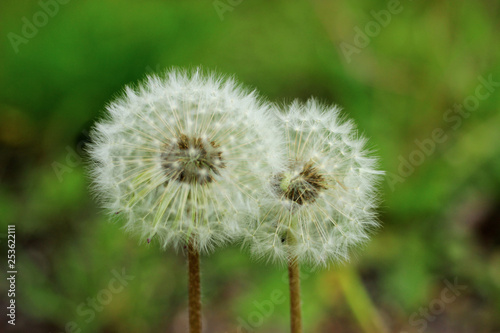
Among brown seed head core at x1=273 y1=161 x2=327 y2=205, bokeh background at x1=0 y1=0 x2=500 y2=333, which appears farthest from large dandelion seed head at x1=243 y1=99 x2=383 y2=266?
bokeh background at x1=0 y1=0 x2=500 y2=333

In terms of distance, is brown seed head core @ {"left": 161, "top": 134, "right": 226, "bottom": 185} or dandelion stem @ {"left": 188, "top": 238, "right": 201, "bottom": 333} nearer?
dandelion stem @ {"left": 188, "top": 238, "right": 201, "bottom": 333}

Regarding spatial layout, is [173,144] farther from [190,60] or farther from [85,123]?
[190,60]

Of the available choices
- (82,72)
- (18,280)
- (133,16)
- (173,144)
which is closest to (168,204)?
(173,144)

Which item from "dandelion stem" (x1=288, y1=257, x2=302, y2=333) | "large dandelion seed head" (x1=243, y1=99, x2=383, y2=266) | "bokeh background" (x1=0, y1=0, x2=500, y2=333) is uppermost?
"bokeh background" (x1=0, y1=0, x2=500, y2=333)

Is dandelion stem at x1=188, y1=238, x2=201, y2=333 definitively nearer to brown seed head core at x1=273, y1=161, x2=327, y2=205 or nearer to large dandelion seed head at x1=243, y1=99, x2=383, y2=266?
large dandelion seed head at x1=243, y1=99, x2=383, y2=266

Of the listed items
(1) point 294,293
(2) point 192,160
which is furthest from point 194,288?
(2) point 192,160

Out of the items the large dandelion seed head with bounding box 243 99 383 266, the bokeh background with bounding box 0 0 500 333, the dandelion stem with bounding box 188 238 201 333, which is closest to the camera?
the dandelion stem with bounding box 188 238 201 333
